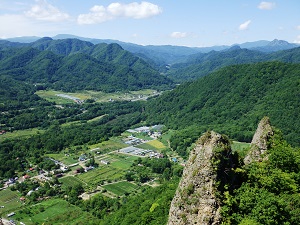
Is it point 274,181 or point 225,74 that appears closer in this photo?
point 274,181

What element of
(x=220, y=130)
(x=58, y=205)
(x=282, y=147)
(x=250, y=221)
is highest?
(x=282, y=147)

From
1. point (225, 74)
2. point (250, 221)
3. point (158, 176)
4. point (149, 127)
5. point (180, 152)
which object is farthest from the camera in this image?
point (225, 74)

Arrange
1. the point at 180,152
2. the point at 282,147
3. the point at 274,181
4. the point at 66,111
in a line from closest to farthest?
the point at 274,181, the point at 282,147, the point at 180,152, the point at 66,111

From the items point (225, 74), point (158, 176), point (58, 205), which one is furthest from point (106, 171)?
point (225, 74)

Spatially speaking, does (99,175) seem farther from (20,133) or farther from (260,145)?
(260,145)

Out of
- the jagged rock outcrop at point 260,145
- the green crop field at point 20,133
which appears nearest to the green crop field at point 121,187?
the jagged rock outcrop at point 260,145

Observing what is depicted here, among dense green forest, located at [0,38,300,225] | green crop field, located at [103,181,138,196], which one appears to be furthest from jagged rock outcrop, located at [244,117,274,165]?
green crop field, located at [103,181,138,196]

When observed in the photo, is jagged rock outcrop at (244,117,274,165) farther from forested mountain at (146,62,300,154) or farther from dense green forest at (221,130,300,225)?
forested mountain at (146,62,300,154)

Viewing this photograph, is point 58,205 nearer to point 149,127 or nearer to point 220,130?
point 220,130
